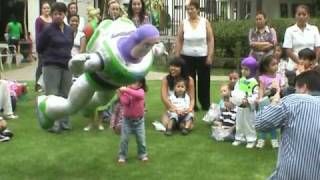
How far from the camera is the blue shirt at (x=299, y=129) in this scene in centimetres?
428

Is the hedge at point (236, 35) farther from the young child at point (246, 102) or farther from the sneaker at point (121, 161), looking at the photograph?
the sneaker at point (121, 161)

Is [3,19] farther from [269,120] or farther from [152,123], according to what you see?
[269,120]

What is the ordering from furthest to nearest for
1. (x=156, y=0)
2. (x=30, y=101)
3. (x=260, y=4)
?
(x=260, y=4), (x=156, y=0), (x=30, y=101)

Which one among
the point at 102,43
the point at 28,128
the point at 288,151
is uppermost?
the point at 102,43

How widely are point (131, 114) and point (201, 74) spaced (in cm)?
356

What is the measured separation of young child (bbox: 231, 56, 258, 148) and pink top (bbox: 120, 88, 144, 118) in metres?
1.51

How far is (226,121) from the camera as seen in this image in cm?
883

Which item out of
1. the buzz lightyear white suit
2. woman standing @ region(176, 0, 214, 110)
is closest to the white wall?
woman standing @ region(176, 0, 214, 110)

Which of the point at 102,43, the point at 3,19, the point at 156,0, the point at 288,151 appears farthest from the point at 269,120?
the point at 3,19

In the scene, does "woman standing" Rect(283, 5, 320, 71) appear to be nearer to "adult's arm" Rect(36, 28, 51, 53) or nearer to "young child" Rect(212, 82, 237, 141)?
"young child" Rect(212, 82, 237, 141)

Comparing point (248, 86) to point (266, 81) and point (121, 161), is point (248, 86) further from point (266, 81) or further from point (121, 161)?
point (121, 161)

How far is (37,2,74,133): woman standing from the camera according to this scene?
28.0 feet

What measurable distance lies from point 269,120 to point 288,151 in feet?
0.88

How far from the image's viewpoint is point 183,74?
938cm
